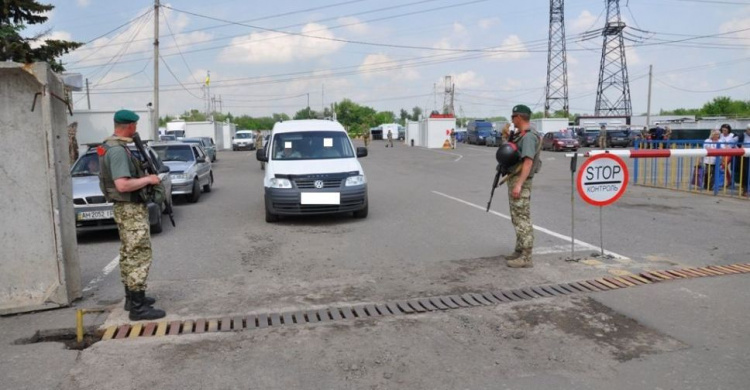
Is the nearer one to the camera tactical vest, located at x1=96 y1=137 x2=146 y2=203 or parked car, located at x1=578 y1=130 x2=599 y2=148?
tactical vest, located at x1=96 y1=137 x2=146 y2=203

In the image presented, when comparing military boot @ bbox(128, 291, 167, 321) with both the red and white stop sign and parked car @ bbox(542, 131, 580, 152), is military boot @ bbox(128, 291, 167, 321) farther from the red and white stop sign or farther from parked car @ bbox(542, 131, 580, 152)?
parked car @ bbox(542, 131, 580, 152)

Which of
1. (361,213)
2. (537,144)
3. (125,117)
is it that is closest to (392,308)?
(537,144)

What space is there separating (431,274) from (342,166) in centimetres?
435

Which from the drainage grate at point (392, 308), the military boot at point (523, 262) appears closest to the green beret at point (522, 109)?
the military boot at point (523, 262)

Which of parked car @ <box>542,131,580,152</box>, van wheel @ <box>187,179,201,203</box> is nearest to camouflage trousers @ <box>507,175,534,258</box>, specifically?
van wheel @ <box>187,179,201,203</box>

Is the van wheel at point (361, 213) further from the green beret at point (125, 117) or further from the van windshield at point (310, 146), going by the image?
the green beret at point (125, 117)

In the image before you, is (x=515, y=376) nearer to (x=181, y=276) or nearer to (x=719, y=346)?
(x=719, y=346)

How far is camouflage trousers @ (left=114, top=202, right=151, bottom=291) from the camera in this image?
16.8ft

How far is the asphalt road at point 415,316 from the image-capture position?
4004 mm

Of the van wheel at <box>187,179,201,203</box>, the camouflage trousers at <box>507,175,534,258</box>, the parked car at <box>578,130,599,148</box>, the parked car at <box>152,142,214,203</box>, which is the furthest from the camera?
the parked car at <box>578,130,599,148</box>

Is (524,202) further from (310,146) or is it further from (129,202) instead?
(310,146)

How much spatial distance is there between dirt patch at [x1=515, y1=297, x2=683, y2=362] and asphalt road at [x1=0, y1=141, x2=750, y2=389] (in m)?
0.02

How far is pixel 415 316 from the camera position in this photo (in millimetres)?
5207

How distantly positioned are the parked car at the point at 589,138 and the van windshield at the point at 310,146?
39.0m
